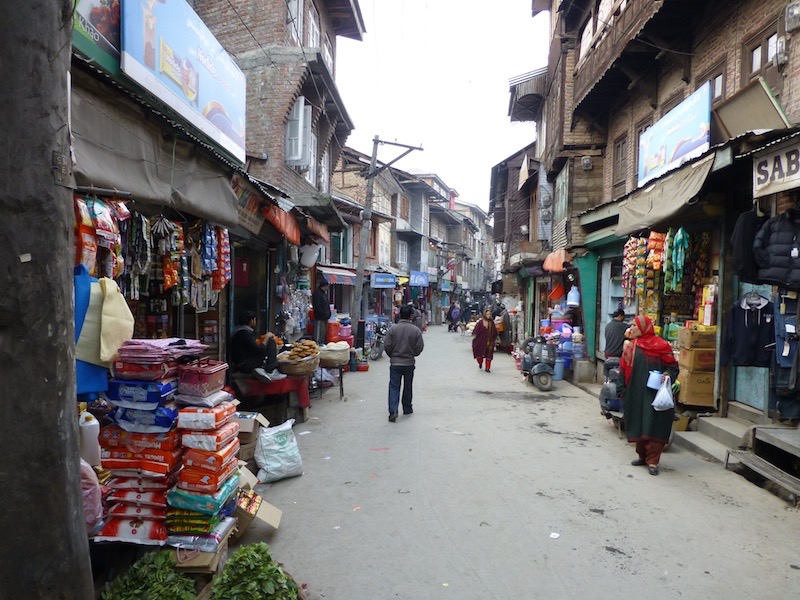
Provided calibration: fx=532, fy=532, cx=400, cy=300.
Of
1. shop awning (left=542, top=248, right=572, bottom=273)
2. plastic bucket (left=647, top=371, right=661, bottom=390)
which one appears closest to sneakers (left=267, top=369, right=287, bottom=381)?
plastic bucket (left=647, top=371, right=661, bottom=390)

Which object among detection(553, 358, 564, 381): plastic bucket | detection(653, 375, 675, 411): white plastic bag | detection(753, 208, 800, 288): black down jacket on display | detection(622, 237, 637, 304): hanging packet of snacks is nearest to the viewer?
detection(753, 208, 800, 288): black down jacket on display

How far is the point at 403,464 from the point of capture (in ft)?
21.6

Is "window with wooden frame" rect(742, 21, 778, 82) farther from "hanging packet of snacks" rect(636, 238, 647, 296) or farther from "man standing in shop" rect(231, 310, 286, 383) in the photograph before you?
"man standing in shop" rect(231, 310, 286, 383)

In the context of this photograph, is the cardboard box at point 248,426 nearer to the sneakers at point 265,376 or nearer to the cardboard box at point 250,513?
the cardboard box at point 250,513

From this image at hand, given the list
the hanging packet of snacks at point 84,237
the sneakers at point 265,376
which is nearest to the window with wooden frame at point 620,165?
the sneakers at point 265,376

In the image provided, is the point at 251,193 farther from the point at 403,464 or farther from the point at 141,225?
the point at 403,464

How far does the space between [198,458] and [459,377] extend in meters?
11.4

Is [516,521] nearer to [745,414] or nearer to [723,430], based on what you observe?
[723,430]

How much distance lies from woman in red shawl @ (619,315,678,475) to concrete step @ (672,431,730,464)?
970mm

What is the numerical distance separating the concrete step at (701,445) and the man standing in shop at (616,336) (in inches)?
128

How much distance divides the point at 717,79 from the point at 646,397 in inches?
255

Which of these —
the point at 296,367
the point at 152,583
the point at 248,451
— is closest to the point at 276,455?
the point at 248,451

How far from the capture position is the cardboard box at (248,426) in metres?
5.97

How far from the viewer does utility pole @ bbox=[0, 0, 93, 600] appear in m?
2.13
